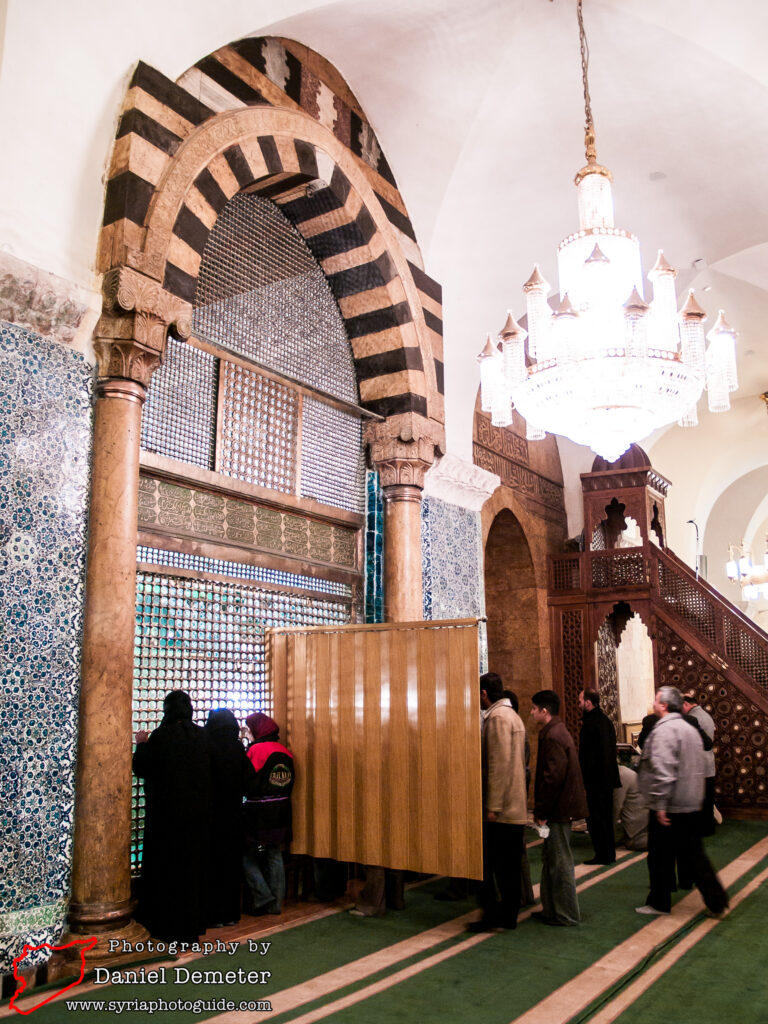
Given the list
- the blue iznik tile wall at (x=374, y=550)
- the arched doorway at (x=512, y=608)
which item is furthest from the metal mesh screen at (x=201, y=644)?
the arched doorway at (x=512, y=608)

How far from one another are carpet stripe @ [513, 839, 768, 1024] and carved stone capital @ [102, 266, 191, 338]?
292 cm

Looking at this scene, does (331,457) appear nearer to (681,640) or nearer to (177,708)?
(177,708)

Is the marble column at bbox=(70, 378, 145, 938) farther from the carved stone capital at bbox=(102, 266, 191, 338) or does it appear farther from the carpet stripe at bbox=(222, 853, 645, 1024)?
the carpet stripe at bbox=(222, 853, 645, 1024)

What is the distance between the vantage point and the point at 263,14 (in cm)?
435

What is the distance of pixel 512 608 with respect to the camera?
8211 millimetres

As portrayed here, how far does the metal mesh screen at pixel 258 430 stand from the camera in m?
4.54

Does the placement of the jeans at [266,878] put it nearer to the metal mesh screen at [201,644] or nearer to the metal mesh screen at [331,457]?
the metal mesh screen at [201,644]

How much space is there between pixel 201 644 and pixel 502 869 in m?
1.72

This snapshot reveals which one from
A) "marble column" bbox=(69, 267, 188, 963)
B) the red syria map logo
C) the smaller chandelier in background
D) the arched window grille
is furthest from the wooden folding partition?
the smaller chandelier in background

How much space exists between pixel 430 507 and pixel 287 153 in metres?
2.43

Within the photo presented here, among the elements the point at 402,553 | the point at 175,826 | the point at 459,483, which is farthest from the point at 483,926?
the point at 459,483

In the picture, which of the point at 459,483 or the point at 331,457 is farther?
the point at 459,483

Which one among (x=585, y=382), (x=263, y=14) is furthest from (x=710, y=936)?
(x=263, y=14)

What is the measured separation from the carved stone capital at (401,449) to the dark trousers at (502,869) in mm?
2459
